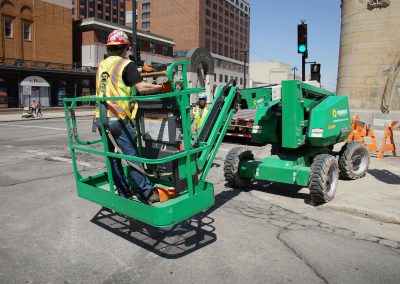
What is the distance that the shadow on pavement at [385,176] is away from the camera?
7.92m

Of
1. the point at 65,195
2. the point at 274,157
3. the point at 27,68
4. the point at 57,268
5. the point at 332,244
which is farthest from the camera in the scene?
the point at 27,68

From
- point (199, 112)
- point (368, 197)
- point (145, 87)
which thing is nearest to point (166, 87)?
point (145, 87)

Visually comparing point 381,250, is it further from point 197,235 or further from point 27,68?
point 27,68

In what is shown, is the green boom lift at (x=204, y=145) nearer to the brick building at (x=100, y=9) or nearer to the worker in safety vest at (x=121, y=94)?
the worker in safety vest at (x=121, y=94)

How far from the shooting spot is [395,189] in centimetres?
718

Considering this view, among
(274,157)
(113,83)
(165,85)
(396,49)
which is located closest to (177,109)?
(165,85)

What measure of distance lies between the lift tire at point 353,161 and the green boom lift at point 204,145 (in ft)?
0.07

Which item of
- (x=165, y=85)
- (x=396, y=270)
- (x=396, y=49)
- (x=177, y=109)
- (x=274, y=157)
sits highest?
(x=396, y=49)

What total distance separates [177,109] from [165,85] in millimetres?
306

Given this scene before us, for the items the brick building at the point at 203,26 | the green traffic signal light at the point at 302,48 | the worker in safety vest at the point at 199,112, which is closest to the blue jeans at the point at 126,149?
the worker in safety vest at the point at 199,112

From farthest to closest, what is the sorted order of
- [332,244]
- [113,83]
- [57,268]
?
[332,244] < [113,83] < [57,268]

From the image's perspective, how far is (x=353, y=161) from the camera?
8141 mm

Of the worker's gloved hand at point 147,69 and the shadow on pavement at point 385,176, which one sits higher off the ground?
the worker's gloved hand at point 147,69

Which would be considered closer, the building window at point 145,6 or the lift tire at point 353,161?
the lift tire at point 353,161
